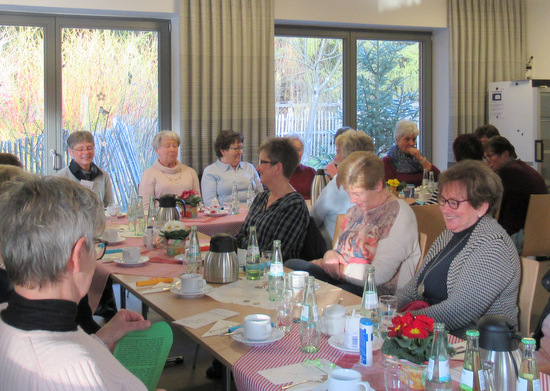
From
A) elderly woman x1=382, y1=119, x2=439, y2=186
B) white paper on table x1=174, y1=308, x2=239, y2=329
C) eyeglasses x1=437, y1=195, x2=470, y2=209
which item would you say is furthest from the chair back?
white paper on table x1=174, y1=308, x2=239, y2=329

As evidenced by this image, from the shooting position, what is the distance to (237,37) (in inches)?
263

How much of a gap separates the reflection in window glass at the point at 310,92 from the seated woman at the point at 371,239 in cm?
408

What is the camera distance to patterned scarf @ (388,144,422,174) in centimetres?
686

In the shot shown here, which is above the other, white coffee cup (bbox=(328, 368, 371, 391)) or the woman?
the woman

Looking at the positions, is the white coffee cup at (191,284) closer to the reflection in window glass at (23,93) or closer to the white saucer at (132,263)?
the white saucer at (132,263)

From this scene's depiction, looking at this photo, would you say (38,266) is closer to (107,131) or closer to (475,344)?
(475,344)

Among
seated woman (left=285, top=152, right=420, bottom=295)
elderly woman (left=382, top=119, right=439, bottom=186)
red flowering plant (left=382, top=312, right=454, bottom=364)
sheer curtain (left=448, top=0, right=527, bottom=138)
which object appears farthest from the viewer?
sheer curtain (left=448, top=0, right=527, bottom=138)

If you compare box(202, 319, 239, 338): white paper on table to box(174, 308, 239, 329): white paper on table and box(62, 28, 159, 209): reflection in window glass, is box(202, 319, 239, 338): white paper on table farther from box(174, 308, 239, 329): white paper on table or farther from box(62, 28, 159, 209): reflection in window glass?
box(62, 28, 159, 209): reflection in window glass

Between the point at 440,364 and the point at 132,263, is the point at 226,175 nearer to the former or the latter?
the point at 132,263

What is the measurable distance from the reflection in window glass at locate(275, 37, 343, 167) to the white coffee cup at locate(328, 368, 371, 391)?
5905 mm

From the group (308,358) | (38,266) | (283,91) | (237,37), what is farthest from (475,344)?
(283,91)

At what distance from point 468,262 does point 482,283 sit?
102mm

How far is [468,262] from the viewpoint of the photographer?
2.45 m

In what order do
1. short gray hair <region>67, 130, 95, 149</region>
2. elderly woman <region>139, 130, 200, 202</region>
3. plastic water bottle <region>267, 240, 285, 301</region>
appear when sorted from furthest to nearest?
elderly woman <region>139, 130, 200, 202</region>, short gray hair <region>67, 130, 95, 149</region>, plastic water bottle <region>267, 240, 285, 301</region>
